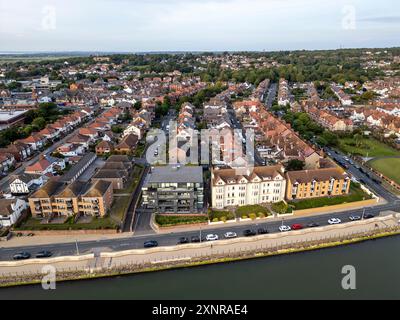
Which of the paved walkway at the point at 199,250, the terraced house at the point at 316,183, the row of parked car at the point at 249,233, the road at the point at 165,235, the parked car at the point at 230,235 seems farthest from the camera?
the terraced house at the point at 316,183

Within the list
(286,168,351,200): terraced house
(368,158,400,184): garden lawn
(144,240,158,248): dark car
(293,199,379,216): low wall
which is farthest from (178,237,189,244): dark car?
(368,158,400,184): garden lawn

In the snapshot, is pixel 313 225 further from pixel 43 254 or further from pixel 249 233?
pixel 43 254

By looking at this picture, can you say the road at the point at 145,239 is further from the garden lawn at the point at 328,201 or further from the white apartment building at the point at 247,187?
the white apartment building at the point at 247,187

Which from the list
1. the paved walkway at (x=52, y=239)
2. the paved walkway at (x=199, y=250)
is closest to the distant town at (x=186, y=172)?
the paved walkway at (x=52, y=239)

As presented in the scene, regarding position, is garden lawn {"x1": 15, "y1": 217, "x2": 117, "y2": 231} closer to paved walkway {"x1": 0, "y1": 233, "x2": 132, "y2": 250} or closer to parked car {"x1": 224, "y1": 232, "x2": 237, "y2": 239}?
paved walkway {"x1": 0, "y1": 233, "x2": 132, "y2": 250}

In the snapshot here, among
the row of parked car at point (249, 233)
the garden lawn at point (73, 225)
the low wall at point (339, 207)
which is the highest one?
the garden lawn at point (73, 225)

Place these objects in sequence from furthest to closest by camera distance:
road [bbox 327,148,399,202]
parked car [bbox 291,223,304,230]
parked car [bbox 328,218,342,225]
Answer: road [bbox 327,148,399,202] → parked car [bbox 328,218,342,225] → parked car [bbox 291,223,304,230]
